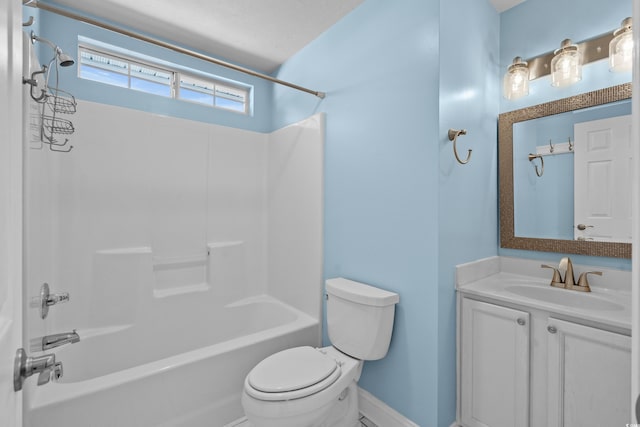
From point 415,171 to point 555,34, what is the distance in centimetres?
118

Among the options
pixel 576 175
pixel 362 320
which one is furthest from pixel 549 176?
pixel 362 320

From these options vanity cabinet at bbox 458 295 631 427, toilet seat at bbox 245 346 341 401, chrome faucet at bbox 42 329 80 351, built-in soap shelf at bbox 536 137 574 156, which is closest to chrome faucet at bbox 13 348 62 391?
chrome faucet at bbox 42 329 80 351

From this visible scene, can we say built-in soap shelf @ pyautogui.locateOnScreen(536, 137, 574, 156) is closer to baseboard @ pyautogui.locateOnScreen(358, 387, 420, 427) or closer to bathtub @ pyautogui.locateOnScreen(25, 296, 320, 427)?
baseboard @ pyautogui.locateOnScreen(358, 387, 420, 427)

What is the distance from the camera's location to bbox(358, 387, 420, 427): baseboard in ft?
5.34

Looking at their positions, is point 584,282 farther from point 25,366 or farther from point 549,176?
point 25,366

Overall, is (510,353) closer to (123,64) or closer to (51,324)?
(51,324)

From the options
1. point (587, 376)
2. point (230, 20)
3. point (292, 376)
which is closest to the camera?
point (587, 376)

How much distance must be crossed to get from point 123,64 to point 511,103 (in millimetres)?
2825

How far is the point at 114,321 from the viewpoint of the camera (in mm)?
2035

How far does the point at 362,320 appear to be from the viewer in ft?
5.41

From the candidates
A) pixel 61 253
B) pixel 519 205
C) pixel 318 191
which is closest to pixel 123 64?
pixel 61 253

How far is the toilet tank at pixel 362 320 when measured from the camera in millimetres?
1599

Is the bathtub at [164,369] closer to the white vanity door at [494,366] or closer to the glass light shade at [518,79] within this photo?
the white vanity door at [494,366]

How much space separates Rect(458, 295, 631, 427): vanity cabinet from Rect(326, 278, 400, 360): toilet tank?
40cm
